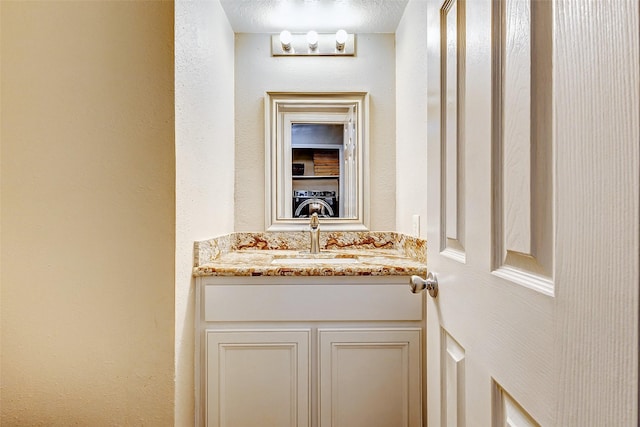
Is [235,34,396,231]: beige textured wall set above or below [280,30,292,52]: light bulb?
below

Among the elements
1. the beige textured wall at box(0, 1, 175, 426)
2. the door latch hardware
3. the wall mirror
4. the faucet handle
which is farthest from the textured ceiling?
the door latch hardware

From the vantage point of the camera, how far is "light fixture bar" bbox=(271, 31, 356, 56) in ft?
6.33

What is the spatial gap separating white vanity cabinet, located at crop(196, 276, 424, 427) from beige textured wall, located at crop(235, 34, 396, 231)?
27.5 inches

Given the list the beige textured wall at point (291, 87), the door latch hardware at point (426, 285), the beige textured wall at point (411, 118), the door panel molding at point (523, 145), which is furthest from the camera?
the beige textured wall at point (291, 87)

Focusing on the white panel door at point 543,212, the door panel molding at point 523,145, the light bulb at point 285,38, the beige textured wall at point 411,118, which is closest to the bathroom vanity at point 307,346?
the beige textured wall at point 411,118

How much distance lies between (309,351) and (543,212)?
3.56 ft

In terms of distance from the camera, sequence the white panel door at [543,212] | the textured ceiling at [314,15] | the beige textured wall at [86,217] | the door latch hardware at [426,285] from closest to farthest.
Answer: the white panel door at [543,212] → the door latch hardware at [426,285] → the beige textured wall at [86,217] → the textured ceiling at [314,15]

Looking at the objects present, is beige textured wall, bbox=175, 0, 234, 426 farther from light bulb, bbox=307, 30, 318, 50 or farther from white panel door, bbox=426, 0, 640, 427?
white panel door, bbox=426, 0, 640, 427

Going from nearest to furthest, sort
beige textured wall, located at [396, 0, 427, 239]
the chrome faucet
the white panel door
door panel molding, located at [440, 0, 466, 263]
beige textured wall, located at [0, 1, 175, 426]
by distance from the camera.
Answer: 1. the white panel door
2. door panel molding, located at [440, 0, 466, 263]
3. beige textured wall, located at [0, 1, 175, 426]
4. beige textured wall, located at [396, 0, 427, 239]
5. the chrome faucet

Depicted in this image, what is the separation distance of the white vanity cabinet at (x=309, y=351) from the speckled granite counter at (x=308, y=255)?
4cm

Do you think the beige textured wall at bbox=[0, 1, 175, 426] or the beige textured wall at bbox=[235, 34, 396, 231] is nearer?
the beige textured wall at bbox=[0, 1, 175, 426]

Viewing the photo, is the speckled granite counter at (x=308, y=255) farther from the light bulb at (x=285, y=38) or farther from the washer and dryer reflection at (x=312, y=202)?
the light bulb at (x=285, y=38)

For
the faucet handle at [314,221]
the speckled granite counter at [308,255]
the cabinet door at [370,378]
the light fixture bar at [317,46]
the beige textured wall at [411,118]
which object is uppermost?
the light fixture bar at [317,46]

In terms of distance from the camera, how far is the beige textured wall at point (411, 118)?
1.47 m
